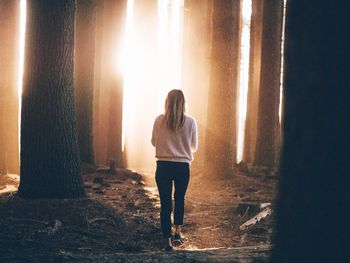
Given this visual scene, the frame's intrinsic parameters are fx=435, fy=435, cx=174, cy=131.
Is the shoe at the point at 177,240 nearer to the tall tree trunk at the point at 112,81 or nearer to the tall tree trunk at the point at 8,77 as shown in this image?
the tall tree trunk at the point at 8,77

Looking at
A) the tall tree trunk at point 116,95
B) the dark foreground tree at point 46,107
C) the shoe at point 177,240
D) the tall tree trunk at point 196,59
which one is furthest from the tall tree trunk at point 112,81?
the shoe at point 177,240

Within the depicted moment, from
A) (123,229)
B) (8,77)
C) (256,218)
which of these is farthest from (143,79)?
(123,229)

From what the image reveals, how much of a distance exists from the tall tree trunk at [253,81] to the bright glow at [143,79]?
11.7 feet

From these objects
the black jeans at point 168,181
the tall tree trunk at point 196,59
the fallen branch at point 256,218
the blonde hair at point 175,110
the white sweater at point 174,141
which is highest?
the tall tree trunk at point 196,59

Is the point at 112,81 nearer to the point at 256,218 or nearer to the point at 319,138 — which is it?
the point at 256,218

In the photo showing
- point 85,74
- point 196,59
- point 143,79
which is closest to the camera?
point 85,74

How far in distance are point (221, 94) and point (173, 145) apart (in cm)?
679

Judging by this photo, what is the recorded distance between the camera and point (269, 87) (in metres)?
14.9

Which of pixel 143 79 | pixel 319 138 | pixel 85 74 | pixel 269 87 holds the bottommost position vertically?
pixel 319 138

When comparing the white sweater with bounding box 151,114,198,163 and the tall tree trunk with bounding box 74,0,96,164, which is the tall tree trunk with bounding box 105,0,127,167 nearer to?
the tall tree trunk with bounding box 74,0,96,164

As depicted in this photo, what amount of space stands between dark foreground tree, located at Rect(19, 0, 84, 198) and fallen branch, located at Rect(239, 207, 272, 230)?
10.2ft

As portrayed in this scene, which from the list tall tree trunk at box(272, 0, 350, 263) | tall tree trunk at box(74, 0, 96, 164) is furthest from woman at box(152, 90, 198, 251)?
tall tree trunk at box(74, 0, 96, 164)

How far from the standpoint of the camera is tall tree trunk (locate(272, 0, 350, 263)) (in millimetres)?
2010

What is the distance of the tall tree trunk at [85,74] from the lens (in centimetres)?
1302
